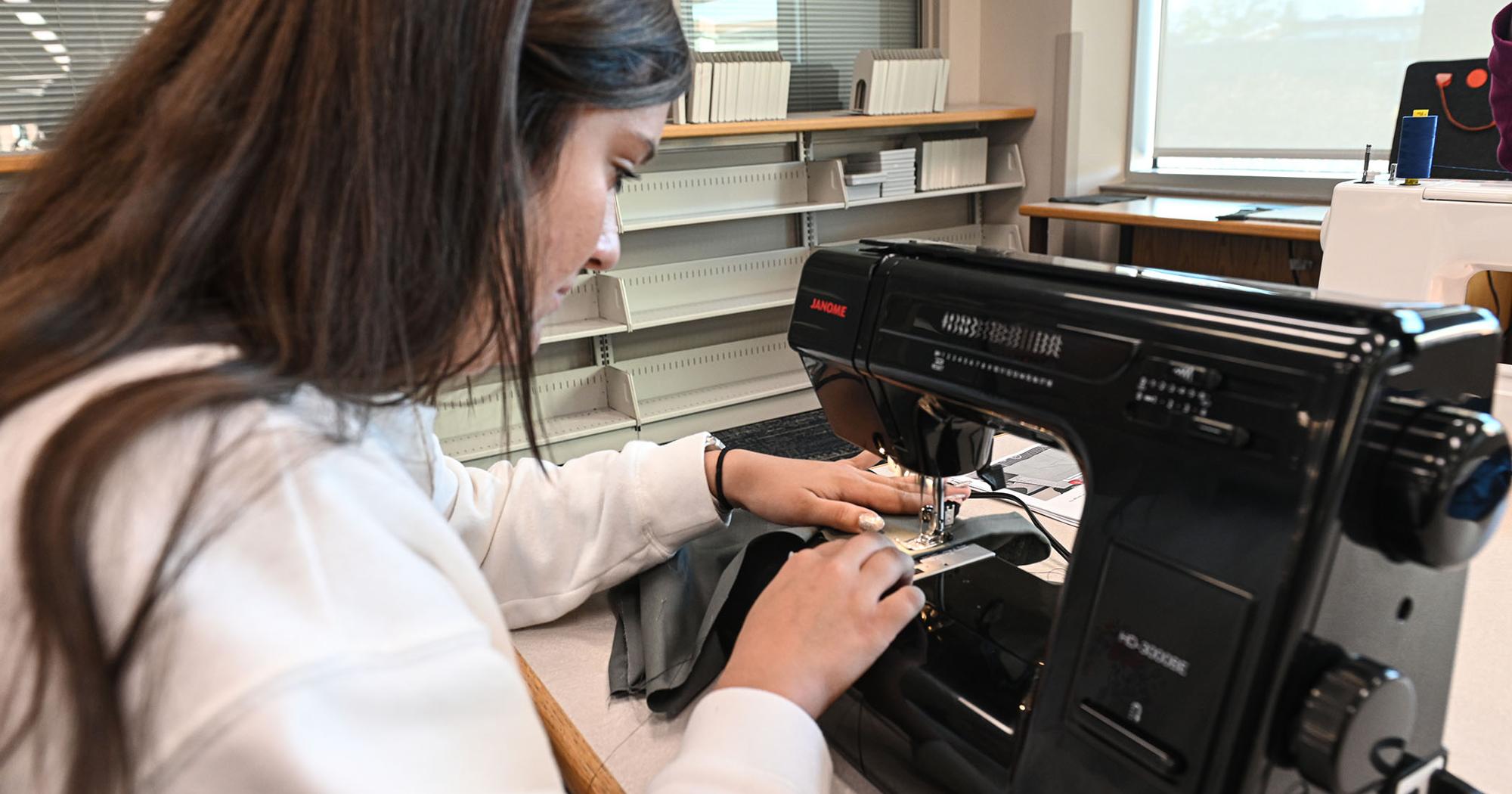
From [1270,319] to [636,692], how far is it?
54 centimetres

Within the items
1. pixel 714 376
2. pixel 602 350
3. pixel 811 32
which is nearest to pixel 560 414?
pixel 602 350

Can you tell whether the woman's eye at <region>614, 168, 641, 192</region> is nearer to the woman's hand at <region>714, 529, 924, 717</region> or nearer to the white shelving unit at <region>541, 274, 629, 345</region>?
the woman's hand at <region>714, 529, 924, 717</region>

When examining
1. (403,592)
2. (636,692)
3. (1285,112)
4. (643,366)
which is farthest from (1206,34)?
(403,592)

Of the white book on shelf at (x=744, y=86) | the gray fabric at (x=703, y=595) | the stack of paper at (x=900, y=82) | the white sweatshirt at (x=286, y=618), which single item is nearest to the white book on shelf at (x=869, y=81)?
the stack of paper at (x=900, y=82)

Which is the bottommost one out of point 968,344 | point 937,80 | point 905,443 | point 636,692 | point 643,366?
point 643,366

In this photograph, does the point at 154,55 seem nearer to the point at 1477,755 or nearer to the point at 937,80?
the point at 1477,755

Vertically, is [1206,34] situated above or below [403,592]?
above

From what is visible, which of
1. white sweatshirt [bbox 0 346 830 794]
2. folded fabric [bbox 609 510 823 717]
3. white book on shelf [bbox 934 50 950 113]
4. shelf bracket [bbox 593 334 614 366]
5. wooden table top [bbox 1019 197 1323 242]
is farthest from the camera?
white book on shelf [bbox 934 50 950 113]

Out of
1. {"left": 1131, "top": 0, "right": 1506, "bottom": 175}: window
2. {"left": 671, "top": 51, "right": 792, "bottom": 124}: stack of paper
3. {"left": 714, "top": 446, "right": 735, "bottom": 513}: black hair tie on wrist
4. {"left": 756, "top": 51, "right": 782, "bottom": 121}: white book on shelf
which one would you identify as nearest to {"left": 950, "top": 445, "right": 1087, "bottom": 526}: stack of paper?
{"left": 714, "top": 446, "right": 735, "bottom": 513}: black hair tie on wrist

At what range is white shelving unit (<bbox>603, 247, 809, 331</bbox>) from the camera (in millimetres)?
3664

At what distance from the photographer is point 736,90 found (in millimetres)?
3527

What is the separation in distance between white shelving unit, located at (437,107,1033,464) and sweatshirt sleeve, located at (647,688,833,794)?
281 centimetres

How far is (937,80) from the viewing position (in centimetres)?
400

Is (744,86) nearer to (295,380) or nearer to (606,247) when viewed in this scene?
(606,247)
